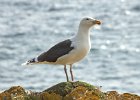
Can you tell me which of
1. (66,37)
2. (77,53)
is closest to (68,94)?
(77,53)

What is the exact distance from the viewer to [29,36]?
1665 inches

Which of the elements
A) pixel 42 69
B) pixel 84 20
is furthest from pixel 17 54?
pixel 84 20

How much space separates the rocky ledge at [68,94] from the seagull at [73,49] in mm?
2097

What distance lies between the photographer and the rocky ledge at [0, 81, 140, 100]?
25.2 ft

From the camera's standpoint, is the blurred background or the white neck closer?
the white neck

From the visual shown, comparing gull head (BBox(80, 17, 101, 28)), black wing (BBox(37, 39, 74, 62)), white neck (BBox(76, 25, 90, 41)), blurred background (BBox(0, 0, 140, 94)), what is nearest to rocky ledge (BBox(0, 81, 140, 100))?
white neck (BBox(76, 25, 90, 41))

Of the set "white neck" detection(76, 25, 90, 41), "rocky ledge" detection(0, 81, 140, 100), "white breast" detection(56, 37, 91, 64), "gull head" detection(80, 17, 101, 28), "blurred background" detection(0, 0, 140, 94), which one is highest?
"blurred background" detection(0, 0, 140, 94)

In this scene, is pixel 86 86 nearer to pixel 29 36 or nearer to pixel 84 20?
pixel 84 20

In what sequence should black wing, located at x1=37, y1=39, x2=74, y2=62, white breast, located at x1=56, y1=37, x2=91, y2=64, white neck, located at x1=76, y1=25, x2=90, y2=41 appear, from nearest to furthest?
white breast, located at x1=56, y1=37, x2=91, y2=64 < white neck, located at x1=76, y1=25, x2=90, y2=41 < black wing, located at x1=37, y1=39, x2=74, y2=62

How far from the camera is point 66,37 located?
131ft

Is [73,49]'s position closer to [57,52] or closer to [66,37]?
[57,52]

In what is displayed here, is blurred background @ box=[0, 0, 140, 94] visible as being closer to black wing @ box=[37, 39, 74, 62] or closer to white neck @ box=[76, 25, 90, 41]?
black wing @ box=[37, 39, 74, 62]

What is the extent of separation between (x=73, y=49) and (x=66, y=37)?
29.4 meters

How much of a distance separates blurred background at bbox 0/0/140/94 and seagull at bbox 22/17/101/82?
1424 cm
